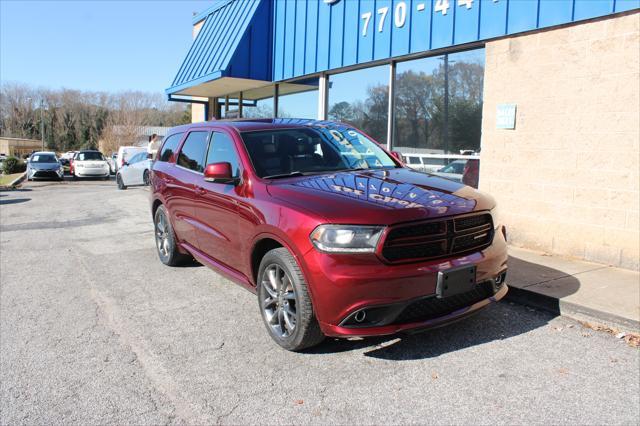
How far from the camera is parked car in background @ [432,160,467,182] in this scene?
8030 mm

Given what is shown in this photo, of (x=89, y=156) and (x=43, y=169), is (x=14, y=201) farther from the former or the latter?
(x=89, y=156)

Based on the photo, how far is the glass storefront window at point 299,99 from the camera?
39.3 ft

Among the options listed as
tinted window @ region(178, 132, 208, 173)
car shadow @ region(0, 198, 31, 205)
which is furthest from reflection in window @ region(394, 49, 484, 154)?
car shadow @ region(0, 198, 31, 205)

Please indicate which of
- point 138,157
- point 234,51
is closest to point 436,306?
point 234,51

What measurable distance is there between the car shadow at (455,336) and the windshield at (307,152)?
153 cm

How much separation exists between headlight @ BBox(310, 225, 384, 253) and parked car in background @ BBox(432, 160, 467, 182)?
4914 mm

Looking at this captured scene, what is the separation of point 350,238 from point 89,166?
89.6ft

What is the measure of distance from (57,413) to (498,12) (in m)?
6.87

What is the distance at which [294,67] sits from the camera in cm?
1182

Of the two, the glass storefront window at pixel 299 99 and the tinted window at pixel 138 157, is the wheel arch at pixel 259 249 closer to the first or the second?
the glass storefront window at pixel 299 99

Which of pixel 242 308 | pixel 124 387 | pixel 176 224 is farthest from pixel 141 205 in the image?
pixel 124 387

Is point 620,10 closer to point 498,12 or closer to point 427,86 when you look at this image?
point 498,12

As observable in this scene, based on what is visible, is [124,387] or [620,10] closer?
[124,387]

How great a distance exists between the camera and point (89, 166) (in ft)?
90.4
